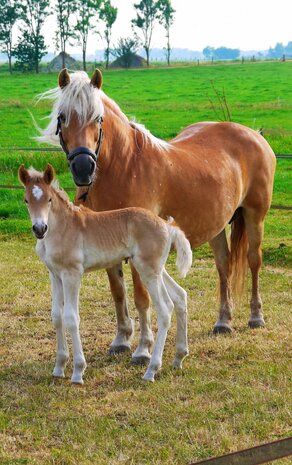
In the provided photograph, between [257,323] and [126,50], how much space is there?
66.9 m

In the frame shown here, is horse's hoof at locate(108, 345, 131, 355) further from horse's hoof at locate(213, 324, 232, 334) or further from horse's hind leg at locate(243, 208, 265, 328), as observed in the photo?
horse's hind leg at locate(243, 208, 265, 328)

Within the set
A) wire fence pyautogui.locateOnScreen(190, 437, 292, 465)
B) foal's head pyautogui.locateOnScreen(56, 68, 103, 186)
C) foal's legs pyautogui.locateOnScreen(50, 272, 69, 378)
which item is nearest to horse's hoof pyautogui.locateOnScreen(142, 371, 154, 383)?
foal's legs pyautogui.locateOnScreen(50, 272, 69, 378)

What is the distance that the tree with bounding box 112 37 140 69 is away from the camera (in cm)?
7031

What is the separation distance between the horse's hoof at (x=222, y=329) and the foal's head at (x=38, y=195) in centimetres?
236

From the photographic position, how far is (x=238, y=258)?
7.23 meters

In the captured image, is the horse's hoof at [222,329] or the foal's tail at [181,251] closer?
the foal's tail at [181,251]

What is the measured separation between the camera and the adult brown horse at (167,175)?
211 inches

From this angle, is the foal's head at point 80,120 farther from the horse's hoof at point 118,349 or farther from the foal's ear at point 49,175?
the horse's hoof at point 118,349

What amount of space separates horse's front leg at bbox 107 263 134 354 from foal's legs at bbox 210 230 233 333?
106 centimetres

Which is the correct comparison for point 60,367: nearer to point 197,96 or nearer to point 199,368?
point 199,368

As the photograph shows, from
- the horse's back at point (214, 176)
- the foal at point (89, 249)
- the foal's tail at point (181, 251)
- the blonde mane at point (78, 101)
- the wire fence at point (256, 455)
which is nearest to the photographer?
the wire fence at point (256, 455)

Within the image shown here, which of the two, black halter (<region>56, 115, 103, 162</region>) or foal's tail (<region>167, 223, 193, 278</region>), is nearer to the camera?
black halter (<region>56, 115, 103, 162</region>)

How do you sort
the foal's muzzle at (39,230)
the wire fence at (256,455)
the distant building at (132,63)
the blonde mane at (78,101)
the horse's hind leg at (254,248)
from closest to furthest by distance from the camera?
the wire fence at (256,455)
the foal's muzzle at (39,230)
the blonde mane at (78,101)
the horse's hind leg at (254,248)
the distant building at (132,63)

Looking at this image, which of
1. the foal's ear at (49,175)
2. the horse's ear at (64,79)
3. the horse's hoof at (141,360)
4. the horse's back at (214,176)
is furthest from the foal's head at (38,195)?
the horse's hoof at (141,360)
